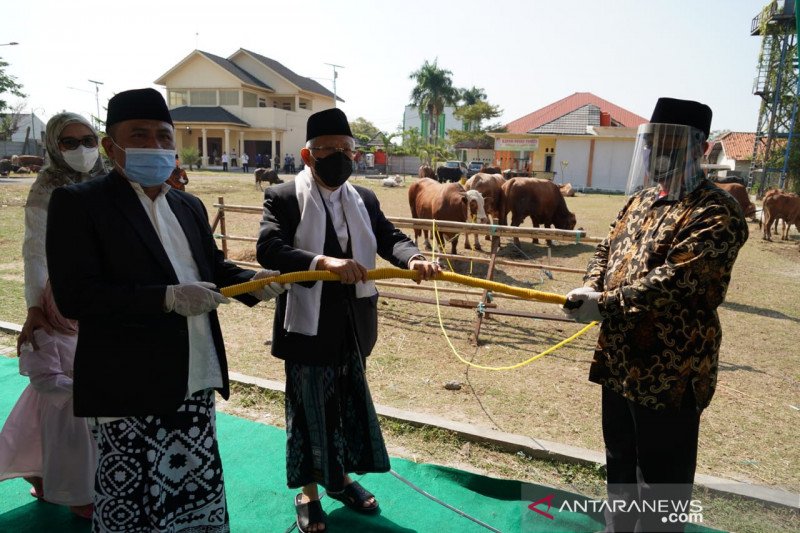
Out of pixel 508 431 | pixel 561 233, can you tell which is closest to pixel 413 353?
pixel 508 431

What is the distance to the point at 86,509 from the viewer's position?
8.42 feet

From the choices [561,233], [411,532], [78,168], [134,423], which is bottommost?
[411,532]

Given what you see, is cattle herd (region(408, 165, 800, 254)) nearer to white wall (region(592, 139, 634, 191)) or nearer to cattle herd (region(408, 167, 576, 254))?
cattle herd (region(408, 167, 576, 254))

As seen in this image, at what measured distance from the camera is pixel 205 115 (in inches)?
1410

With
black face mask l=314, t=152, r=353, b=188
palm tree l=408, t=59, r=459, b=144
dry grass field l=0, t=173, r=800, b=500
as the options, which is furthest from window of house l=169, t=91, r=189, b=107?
black face mask l=314, t=152, r=353, b=188

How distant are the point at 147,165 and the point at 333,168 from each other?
842 millimetres

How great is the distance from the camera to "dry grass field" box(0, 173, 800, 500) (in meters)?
3.61

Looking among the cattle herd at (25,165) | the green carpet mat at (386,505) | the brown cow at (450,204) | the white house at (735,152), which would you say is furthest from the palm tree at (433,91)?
the green carpet mat at (386,505)

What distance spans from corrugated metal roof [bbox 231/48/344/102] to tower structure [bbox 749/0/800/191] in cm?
3077

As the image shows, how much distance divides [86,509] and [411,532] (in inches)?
64.2

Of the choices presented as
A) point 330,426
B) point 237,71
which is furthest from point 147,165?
point 237,71

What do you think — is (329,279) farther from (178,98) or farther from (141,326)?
(178,98)

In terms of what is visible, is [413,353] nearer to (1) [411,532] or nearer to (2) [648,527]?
(1) [411,532]

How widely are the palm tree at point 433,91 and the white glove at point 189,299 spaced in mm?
50145
